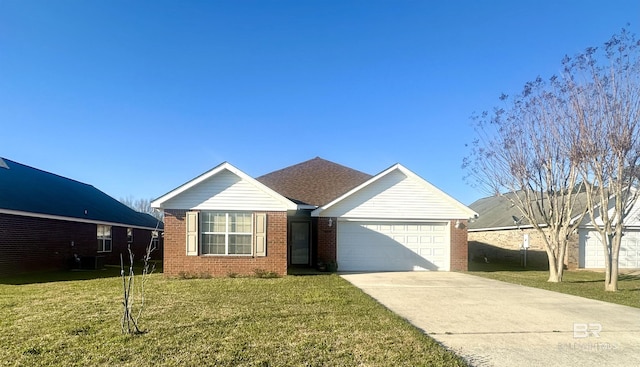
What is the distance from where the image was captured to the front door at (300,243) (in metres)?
17.7

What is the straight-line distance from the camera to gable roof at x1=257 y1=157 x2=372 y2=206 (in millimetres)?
17453

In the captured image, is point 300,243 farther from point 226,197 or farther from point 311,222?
point 226,197

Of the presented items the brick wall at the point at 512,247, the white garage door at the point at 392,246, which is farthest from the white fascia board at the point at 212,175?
the brick wall at the point at 512,247

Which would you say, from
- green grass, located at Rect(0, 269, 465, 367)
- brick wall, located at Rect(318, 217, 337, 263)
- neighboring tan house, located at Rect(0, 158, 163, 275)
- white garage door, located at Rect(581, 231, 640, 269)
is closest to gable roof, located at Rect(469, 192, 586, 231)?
white garage door, located at Rect(581, 231, 640, 269)

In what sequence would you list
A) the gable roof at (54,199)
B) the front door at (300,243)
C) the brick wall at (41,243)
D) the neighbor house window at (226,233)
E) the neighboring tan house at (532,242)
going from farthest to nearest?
the neighboring tan house at (532,242), the front door at (300,243), the gable roof at (54,199), the brick wall at (41,243), the neighbor house window at (226,233)

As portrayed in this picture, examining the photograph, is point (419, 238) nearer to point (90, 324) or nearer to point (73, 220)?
point (90, 324)

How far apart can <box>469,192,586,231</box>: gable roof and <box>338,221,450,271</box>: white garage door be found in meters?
5.59

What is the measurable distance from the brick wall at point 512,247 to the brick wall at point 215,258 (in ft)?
37.5

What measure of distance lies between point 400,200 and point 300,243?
195 inches

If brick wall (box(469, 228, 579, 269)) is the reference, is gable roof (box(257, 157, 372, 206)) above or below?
above

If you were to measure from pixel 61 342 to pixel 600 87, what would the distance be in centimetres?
1421
